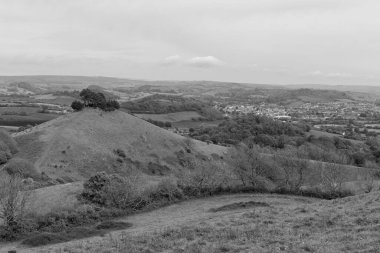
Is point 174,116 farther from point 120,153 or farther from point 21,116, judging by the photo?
point 120,153

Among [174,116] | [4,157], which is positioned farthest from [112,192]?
[174,116]

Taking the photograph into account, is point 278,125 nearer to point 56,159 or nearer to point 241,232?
point 56,159

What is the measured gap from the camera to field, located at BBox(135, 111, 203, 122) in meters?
128

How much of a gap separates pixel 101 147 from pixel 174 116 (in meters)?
67.3

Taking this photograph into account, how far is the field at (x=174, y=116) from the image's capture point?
128 meters

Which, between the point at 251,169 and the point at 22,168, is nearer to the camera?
the point at 251,169

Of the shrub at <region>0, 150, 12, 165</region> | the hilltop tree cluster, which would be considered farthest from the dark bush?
the hilltop tree cluster

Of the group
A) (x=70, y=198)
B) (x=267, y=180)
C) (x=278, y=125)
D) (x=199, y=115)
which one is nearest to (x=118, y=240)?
(x=70, y=198)

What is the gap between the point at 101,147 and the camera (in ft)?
229

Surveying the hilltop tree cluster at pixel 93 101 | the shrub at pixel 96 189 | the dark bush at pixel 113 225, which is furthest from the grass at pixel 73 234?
the hilltop tree cluster at pixel 93 101

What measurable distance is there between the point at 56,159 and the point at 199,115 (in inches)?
3406

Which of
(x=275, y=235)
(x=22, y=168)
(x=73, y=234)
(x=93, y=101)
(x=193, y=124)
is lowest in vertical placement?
(x=193, y=124)

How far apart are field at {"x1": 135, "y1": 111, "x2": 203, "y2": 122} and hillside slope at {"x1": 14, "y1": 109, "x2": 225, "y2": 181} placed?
4588 centimetres

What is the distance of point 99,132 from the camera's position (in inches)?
2896
